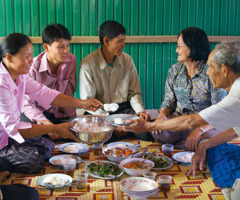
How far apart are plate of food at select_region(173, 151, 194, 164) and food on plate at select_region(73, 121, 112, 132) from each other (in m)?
0.62

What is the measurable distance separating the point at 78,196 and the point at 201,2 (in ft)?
12.4

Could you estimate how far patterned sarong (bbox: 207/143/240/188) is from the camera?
2477mm

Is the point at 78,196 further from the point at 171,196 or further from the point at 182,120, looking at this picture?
the point at 182,120

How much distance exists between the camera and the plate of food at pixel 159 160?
9.00 ft

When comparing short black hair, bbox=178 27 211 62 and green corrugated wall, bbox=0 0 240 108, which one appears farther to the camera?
green corrugated wall, bbox=0 0 240 108

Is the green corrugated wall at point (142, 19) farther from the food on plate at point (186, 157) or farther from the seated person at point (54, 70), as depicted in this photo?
the food on plate at point (186, 157)

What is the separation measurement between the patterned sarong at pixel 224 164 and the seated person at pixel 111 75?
4.17ft

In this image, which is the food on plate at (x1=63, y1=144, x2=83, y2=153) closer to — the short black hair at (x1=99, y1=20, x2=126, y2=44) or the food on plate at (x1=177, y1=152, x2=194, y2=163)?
the food on plate at (x1=177, y1=152, x2=194, y2=163)

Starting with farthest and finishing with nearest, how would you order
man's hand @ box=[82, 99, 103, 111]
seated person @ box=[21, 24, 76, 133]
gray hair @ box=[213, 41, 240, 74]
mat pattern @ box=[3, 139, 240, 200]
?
seated person @ box=[21, 24, 76, 133], man's hand @ box=[82, 99, 103, 111], gray hair @ box=[213, 41, 240, 74], mat pattern @ box=[3, 139, 240, 200]

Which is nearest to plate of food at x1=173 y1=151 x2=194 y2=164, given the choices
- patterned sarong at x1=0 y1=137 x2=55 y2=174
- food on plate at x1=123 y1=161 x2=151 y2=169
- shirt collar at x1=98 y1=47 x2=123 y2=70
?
food on plate at x1=123 y1=161 x2=151 y2=169

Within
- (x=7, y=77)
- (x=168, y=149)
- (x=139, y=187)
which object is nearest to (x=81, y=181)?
(x=139, y=187)

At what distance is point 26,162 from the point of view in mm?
2705

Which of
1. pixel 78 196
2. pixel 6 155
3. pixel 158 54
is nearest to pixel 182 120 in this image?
pixel 78 196

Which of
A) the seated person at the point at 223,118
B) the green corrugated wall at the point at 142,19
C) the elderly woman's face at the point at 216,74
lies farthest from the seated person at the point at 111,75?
the elderly woman's face at the point at 216,74
